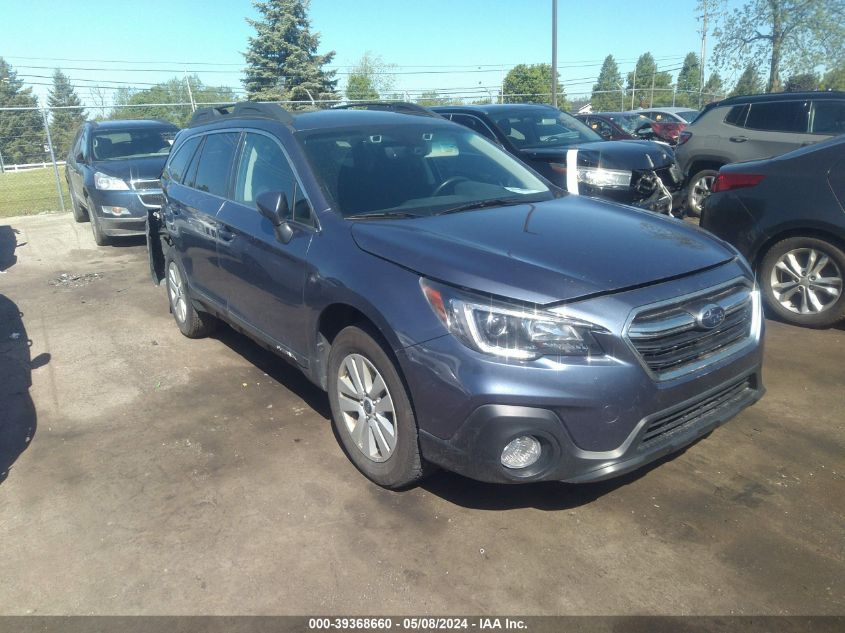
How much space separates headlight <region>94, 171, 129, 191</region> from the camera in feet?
31.9

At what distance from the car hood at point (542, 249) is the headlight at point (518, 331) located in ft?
0.21

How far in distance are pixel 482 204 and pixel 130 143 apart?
30.4 feet

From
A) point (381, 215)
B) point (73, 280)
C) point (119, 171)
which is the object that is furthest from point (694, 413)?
point (119, 171)

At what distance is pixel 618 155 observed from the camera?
→ 7.39 m

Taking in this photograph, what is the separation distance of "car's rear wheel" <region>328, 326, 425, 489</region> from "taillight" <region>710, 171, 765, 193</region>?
13.0 feet

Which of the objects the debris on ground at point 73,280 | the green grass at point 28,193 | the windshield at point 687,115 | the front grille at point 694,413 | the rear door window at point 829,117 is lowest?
the debris on ground at point 73,280

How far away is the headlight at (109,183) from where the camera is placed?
9734 millimetres

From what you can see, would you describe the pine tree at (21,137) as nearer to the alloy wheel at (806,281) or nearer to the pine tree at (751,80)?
the alloy wheel at (806,281)

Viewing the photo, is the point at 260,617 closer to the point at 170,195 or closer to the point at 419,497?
the point at 419,497

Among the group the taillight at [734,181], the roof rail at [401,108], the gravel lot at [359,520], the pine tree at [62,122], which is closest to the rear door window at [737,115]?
the taillight at [734,181]

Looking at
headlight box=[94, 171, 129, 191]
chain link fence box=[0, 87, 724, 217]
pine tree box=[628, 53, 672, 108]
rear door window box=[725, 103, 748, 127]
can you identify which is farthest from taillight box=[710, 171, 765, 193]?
pine tree box=[628, 53, 672, 108]

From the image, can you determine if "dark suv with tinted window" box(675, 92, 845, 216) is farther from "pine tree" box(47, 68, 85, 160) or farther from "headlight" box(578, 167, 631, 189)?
"pine tree" box(47, 68, 85, 160)

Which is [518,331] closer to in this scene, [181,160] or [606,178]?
[181,160]

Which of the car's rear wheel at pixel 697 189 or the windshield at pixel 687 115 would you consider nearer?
A: the car's rear wheel at pixel 697 189
